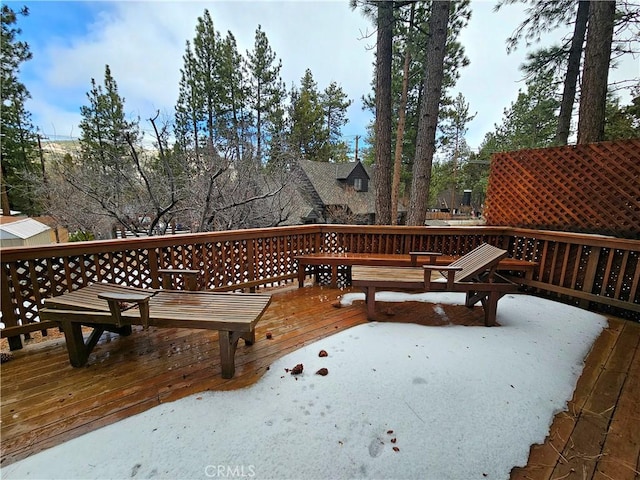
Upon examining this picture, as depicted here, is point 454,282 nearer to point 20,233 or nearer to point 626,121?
point 626,121

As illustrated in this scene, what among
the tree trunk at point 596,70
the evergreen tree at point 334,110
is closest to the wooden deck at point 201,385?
the tree trunk at point 596,70

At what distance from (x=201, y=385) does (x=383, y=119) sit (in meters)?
5.28

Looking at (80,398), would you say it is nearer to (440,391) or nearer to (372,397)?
(372,397)

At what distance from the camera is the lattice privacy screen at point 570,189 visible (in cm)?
329

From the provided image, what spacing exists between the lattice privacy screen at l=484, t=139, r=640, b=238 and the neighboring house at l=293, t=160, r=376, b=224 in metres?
9.17

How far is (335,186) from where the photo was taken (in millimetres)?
16250

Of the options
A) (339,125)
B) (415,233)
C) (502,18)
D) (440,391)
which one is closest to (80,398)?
(440,391)

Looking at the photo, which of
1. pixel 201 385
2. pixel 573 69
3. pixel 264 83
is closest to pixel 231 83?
pixel 264 83

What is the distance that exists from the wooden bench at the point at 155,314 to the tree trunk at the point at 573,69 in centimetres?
825

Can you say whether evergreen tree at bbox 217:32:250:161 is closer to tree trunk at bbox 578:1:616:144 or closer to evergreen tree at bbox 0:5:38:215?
evergreen tree at bbox 0:5:38:215

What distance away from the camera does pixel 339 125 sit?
2041cm

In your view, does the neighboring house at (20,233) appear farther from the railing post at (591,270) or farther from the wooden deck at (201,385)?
the railing post at (591,270)

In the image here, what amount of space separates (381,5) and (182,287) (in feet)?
18.6

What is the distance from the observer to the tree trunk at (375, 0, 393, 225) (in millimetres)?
5070
